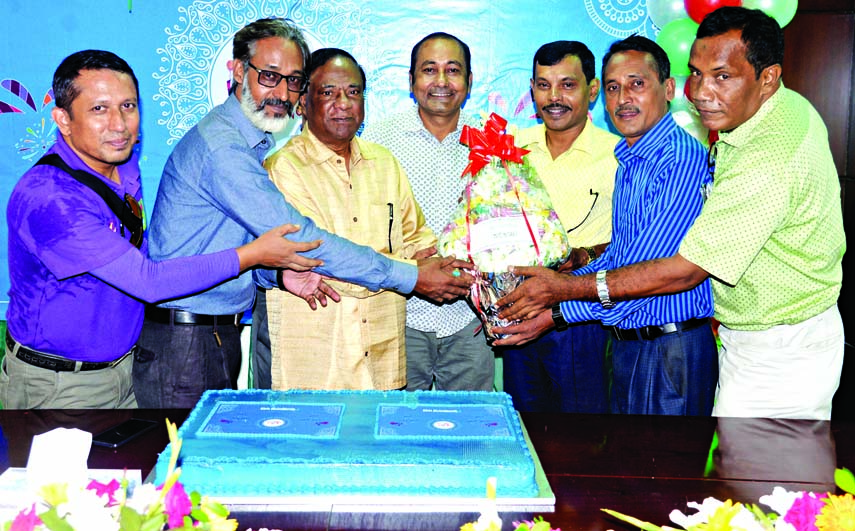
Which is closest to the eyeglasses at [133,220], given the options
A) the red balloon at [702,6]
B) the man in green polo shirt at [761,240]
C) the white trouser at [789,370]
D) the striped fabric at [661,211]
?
the man in green polo shirt at [761,240]

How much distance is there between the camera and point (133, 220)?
8.48 ft

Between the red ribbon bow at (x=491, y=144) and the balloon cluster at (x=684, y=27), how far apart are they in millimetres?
1337

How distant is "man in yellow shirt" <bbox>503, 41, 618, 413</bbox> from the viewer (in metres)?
3.13

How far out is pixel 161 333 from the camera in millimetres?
2693

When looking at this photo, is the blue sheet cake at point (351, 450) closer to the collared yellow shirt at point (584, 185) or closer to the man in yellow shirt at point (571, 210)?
the man in yellow shirt at point (571, 210)

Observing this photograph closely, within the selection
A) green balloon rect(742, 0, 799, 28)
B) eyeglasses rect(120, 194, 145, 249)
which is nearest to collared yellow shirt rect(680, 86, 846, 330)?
green balloon rect(742, 0, 799, 28)

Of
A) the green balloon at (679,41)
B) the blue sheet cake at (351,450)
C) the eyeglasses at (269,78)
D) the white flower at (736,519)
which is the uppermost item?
the green balloon at (679,41)

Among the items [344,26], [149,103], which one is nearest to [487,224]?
[344,26]

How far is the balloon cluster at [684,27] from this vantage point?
144 inches

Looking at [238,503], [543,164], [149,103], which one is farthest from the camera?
[149,103]

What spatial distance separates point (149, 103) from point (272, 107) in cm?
152

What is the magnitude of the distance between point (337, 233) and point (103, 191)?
0.92 m

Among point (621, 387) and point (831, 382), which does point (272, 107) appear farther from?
point (831, 382)

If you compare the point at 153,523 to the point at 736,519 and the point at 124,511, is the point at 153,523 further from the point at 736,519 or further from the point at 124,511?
the point at 736,519
